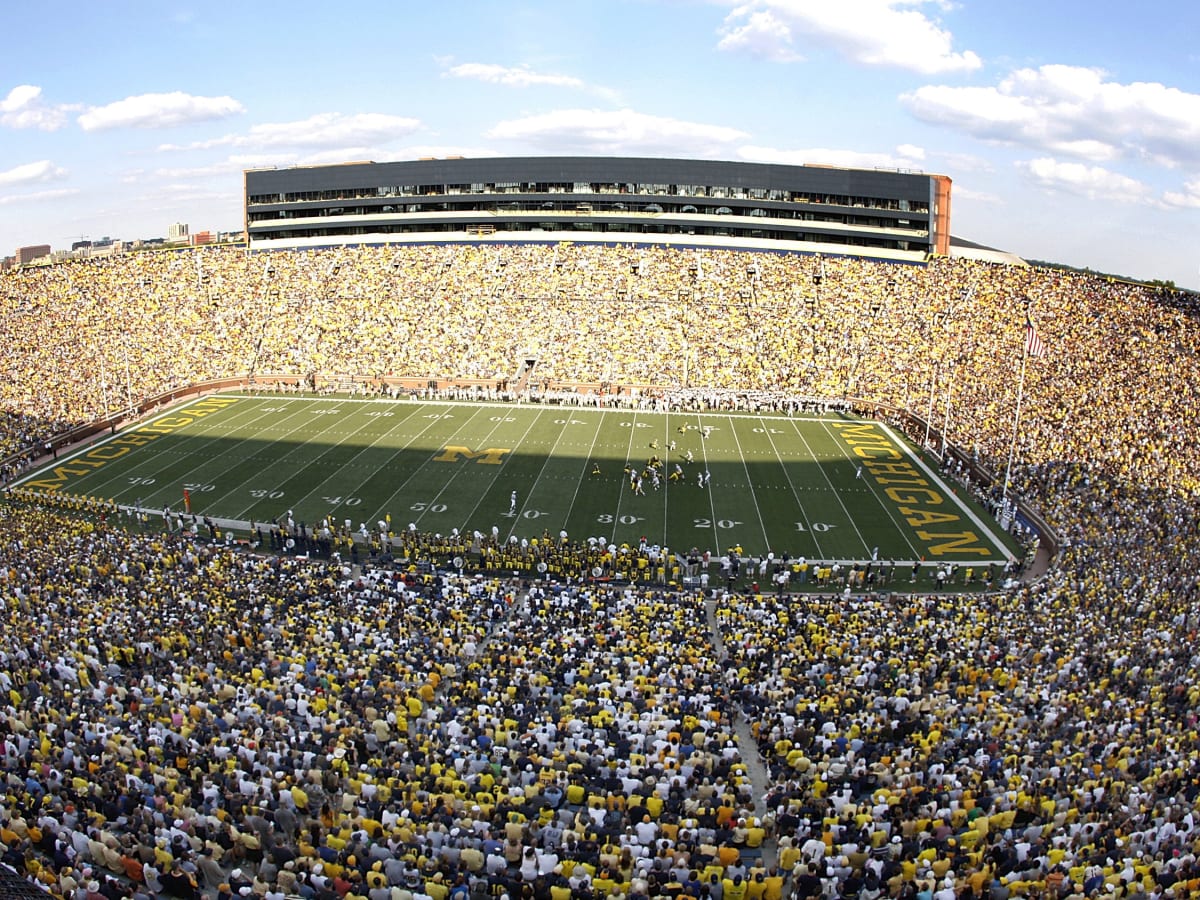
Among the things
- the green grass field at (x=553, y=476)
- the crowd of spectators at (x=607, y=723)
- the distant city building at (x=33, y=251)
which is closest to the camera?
the crowd of spectators at (x=607, y=723)

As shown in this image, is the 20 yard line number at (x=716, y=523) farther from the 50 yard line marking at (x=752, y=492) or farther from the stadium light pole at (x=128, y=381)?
the stadium light pole at (x=128, y=381)

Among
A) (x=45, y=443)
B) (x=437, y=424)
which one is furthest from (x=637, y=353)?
(x=45, y=443)

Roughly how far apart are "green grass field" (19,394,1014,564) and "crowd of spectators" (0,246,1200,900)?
4875 mm

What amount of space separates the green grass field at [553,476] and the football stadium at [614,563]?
27 centimetres

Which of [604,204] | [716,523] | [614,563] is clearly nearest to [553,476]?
[716,523]

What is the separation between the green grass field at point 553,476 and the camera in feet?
103

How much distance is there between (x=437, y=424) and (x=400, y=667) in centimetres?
2837

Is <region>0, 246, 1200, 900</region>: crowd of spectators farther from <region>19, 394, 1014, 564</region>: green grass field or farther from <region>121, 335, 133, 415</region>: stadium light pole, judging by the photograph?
<region>121, 335, 133, 415</region>: stadium light pole

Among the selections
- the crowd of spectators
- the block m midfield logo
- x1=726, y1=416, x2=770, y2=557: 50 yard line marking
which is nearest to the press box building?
x1=726, y1=416, x2=770, y2=557: 50 yard line marking

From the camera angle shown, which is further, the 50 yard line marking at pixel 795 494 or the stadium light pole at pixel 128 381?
the stadium light pole at pixel 128 381

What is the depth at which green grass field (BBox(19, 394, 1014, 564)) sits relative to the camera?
3145 centimetres

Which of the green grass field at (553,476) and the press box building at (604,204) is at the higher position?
the press box building at (604,204)

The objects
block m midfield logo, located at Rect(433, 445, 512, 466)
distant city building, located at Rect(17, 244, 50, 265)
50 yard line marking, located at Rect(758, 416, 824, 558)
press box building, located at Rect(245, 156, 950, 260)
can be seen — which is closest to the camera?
50 yard line marking, located at Rect(758, 416, 824, 558)

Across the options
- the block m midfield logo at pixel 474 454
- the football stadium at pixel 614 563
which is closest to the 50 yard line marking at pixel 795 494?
the football stadium at pixel 614 563
